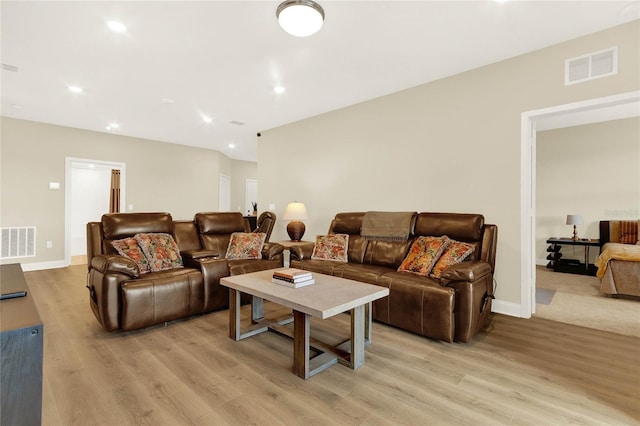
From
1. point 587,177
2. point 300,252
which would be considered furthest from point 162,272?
point 587,177

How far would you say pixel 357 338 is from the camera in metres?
2.19

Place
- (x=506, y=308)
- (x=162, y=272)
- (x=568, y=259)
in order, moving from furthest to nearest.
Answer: (x=568, y=259) < (x=506, y=308) < (x=162, y=272)

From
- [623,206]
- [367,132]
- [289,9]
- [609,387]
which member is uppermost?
[289,9]

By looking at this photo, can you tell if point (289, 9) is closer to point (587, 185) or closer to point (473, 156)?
point (473, 156)

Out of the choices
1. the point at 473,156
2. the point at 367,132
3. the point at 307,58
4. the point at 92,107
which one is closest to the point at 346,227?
the point at 367,132

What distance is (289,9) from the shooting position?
2268 millimetres

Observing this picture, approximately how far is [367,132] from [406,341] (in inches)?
115

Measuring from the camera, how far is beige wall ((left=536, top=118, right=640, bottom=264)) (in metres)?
5.20

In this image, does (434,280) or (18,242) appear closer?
(434,280)

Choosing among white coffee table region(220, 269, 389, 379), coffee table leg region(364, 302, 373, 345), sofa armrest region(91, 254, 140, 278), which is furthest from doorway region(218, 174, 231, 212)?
coffee table leg region(364, 302, 373, 345)

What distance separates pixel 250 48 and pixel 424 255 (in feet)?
8.71

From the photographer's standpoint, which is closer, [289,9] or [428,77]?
[289,9]

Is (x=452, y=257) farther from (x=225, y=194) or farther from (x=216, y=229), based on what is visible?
(x=225, y=194)

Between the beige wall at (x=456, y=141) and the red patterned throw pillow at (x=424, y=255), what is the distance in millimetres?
686
